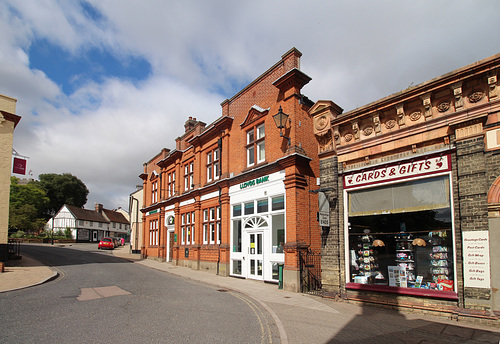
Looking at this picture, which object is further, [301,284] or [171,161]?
[171,161]

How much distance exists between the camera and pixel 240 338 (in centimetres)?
625

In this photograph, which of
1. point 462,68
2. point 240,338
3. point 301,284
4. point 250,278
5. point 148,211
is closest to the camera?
point 240,338

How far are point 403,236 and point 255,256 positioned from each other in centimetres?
745

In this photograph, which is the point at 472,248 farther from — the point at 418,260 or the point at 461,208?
the point at 418,260

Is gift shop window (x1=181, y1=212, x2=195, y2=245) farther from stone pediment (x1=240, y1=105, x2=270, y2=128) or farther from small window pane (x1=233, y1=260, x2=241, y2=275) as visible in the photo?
stone pediment (x1=240, y1=105, x2=270, y2=128)

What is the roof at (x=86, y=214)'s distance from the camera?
212ft

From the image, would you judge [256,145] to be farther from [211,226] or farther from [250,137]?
[211,226]

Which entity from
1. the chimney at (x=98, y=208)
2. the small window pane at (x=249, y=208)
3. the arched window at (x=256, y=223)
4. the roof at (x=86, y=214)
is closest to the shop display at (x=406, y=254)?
the arched window at (x=256, y=223)

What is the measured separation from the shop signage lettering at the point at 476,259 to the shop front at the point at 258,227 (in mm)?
7002

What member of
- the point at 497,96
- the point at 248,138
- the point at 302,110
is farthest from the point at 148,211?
the point at 497,96

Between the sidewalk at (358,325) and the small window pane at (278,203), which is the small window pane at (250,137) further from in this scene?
the sidewalk at (358,325)

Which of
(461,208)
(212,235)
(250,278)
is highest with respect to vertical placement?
(461,208)

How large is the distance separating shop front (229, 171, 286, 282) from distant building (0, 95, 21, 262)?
39.7 feet

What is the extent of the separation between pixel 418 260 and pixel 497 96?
185 inches
